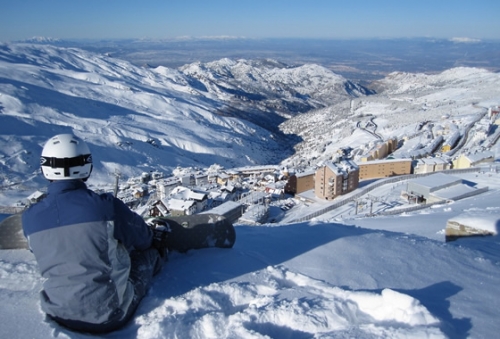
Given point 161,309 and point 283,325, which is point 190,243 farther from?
point 283,325

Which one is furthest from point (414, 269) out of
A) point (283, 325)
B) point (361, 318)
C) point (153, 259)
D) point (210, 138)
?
point (210, 138)

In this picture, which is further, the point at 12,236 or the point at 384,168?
the point at 384,168

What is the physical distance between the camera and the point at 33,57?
11769cm

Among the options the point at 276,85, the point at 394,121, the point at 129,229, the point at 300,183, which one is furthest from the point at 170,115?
the point at 129,229

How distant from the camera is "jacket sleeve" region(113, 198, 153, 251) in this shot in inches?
109

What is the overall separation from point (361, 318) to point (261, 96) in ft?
446

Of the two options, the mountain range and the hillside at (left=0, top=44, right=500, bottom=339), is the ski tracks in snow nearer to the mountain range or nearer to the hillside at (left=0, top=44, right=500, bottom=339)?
the hillside at (left=0, top=44, right=500, bottom=339)

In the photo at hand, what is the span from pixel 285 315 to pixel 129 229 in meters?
1.34

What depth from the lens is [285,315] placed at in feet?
9.30

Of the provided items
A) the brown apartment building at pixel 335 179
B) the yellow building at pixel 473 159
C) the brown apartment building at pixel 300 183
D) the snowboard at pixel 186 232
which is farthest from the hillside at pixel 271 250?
the brown apartment building at pixel 300 183

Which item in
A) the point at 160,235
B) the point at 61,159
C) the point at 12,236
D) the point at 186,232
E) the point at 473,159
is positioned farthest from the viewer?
the point at 473,159

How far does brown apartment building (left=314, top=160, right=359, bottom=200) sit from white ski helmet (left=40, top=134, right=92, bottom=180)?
77.6 feet

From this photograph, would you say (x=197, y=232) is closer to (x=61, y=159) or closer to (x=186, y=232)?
(x=186, y=232)

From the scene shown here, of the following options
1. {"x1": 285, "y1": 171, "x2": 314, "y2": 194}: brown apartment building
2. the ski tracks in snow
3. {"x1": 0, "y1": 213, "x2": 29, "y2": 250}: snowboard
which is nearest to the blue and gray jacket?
the ski tracks in snow
